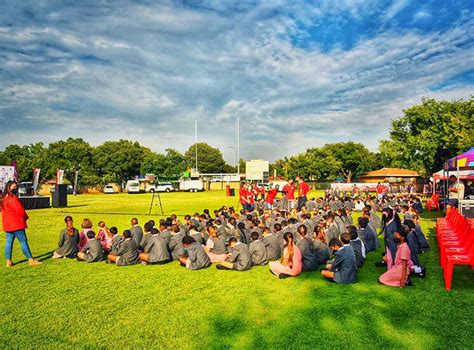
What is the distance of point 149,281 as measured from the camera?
A: 304 inches

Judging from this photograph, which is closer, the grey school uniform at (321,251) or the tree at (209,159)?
the grey school uniform at (321,251)

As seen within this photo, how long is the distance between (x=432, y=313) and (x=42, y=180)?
2625 inches

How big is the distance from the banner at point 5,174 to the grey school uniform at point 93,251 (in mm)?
19789

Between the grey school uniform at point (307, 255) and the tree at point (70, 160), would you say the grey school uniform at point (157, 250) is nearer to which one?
the grey school uniform at point (307, 255)

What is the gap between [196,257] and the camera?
342 inches

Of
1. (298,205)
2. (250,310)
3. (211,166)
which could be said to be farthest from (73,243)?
(211,166)

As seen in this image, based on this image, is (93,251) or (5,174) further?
(5,174)

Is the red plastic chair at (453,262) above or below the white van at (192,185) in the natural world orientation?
below

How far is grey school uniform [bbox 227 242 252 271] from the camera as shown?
849 cm

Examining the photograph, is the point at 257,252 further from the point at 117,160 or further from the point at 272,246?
the point at 117,160

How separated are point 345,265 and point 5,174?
88.8ft

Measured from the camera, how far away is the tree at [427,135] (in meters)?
40.7

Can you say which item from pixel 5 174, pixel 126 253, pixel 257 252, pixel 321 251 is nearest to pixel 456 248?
pixel 321 251

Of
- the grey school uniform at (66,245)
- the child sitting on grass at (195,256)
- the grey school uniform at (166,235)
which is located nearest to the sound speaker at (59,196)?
the grey school uniform at (66,245)
